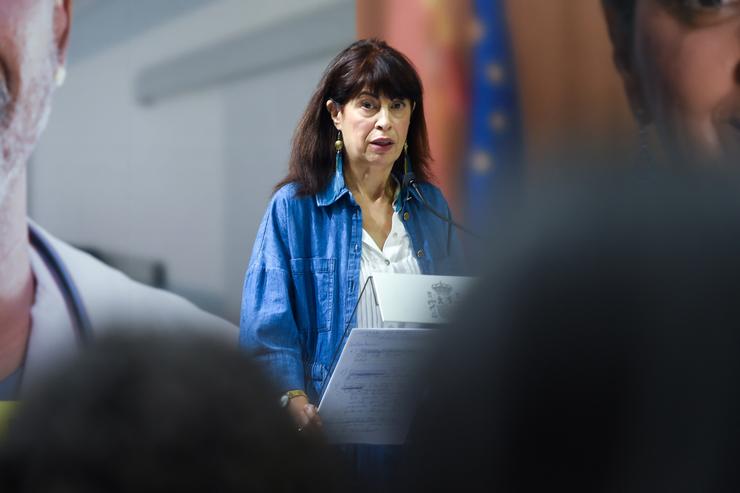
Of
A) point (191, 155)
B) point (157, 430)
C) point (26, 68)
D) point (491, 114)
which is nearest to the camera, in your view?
point (157, 430)

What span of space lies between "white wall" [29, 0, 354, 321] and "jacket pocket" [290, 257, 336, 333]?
107 cm

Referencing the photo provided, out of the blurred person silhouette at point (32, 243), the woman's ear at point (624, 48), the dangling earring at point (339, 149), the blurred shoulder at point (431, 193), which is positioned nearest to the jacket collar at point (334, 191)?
the dangling earring at point (339, 149)

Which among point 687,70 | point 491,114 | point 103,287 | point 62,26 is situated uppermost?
point 62,26

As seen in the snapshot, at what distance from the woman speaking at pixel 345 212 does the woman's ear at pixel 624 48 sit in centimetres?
114

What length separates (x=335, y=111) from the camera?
7.00ft

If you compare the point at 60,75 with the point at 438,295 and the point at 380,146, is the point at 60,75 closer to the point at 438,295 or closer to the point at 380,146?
the point at 380,146

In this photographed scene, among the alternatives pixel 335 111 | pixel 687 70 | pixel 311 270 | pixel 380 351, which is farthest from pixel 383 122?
pixel 687 70

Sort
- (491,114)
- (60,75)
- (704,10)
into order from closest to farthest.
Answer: (60,75) < (704,10) < (491,114)

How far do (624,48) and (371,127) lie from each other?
1376 mm

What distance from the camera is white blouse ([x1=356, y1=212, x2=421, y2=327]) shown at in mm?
2047

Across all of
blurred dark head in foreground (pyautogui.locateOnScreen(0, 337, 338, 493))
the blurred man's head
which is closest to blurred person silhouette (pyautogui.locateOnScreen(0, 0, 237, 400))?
the blurred man's head

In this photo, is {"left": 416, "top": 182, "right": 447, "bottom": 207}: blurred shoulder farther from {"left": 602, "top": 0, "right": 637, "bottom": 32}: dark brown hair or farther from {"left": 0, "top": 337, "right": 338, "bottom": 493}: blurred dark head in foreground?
{"left": 0, "top": 337, "right": 338, "bottom": 493}: blurred dark head in foreground

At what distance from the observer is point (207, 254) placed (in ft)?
10.0

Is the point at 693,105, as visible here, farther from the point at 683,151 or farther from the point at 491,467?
the point at 491,467
